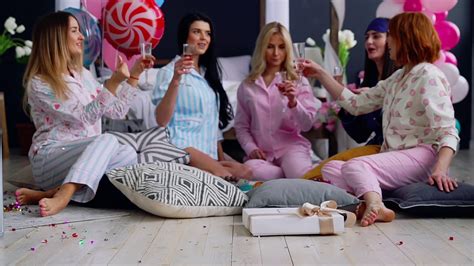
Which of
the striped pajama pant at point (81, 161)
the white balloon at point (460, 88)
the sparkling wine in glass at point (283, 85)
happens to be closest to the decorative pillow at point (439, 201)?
the sparkling wine in glass at point (283, 85)

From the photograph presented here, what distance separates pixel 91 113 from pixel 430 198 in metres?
1.33

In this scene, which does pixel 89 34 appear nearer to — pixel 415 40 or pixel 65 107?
pixel 65 107

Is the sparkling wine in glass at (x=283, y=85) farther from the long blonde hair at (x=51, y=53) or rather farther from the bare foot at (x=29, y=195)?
the bare foot at (x=29, y=195)

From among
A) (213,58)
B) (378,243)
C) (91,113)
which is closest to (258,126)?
(213,58)

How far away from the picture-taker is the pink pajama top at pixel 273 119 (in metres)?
4.12

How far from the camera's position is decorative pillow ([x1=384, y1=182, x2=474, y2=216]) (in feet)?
9.32

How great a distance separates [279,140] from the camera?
13.6ft

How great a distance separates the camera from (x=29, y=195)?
10.5 feet

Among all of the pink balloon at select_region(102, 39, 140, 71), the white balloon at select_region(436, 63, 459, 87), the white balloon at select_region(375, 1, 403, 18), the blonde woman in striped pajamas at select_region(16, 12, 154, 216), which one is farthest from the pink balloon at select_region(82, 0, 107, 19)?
the white balloon at select_region(436, 63, 459, 87)

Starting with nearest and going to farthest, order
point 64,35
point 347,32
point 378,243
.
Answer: point 378,243 < point 64,35 < point 347,32

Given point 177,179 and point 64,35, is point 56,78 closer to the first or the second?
point 64,35

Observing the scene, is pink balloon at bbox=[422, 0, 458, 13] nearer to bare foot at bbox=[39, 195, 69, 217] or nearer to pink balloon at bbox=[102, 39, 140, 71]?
pink balloon at bbox=[102, 39, 140, 71]

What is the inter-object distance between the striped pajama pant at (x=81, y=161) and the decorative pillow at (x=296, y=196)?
0.60 metres

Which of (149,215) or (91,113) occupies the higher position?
(91,113)
